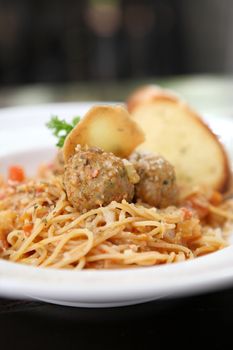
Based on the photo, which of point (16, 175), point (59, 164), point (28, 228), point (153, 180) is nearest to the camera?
point (28, 228)

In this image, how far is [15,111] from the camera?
15.3ft

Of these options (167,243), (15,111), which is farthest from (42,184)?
(15,111)

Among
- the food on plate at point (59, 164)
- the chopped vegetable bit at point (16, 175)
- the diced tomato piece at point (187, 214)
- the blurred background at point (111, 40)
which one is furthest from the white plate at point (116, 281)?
the blurred background at point (111, 40)

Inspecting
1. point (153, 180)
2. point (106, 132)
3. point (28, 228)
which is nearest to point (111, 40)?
point (106, 132)

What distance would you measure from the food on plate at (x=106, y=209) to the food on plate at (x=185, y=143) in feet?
0.90

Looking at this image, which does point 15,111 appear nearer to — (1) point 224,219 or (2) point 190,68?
(1) point 224,219

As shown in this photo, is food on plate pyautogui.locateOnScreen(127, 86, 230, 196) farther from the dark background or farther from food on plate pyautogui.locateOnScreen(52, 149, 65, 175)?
the dark background

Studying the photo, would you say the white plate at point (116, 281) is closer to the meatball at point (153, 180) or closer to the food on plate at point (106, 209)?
the food on plate at point (106, 209)

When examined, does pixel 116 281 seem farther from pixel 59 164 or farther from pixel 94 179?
pixel 59 164

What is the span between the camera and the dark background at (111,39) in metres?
9.90

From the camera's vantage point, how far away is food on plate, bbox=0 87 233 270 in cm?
273

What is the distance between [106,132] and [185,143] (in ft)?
3.25

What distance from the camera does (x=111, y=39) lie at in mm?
10180

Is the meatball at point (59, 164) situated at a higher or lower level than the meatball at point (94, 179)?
lower
